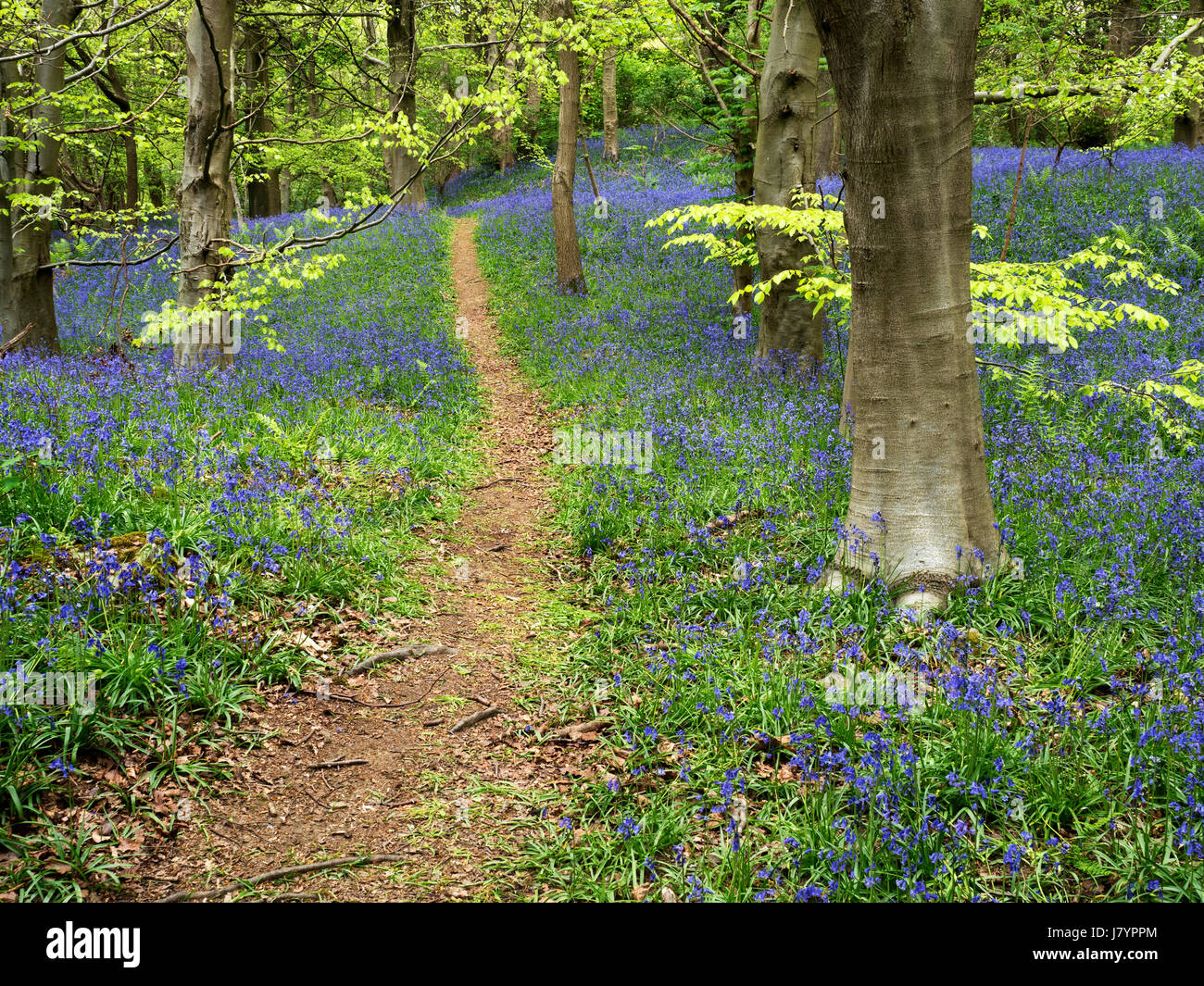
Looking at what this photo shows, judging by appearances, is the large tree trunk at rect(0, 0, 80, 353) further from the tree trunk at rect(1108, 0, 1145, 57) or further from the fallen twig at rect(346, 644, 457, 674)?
the tree trunk at rect(1108, 0, 1145, 57)

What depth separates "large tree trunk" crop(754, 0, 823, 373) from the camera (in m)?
8.10

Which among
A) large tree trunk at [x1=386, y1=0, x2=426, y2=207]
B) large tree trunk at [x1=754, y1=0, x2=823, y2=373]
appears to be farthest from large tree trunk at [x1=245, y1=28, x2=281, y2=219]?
large tree trunk at [x1=754, y1=0, x2=823, y2=373]

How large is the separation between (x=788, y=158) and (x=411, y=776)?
7.69m

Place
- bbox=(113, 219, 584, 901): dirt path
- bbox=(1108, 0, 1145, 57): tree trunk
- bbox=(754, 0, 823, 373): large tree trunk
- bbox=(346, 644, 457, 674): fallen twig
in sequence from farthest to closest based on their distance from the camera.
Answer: bbox=(1108, 0, 1145, 57): tree trunk
bbox=(754, 0, 823, 373): large tree trunk
bbox=(346, 644, 457, 674): fallen twig
bbox=(113, 219, 584, 901): dirt path

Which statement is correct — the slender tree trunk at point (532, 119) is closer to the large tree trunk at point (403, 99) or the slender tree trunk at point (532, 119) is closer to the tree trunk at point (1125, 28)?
the large tree trunk at point (403, 99)

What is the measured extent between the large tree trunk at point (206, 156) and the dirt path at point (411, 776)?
506cm

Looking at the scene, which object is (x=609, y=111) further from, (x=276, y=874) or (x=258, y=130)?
(x=276, y=874)

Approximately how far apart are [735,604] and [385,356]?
7.97 metres

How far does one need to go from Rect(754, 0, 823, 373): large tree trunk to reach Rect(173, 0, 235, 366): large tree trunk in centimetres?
585

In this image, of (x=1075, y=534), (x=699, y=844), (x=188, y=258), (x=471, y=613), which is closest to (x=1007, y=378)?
(x=1075, y=534)

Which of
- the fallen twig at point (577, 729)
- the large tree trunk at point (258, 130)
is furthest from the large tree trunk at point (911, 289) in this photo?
the large tree trunk at point (258, 130)

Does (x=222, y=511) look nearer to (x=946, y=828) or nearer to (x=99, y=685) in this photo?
(x=99, y=685)

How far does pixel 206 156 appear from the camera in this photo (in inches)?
320

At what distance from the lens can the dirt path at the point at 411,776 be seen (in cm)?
317
